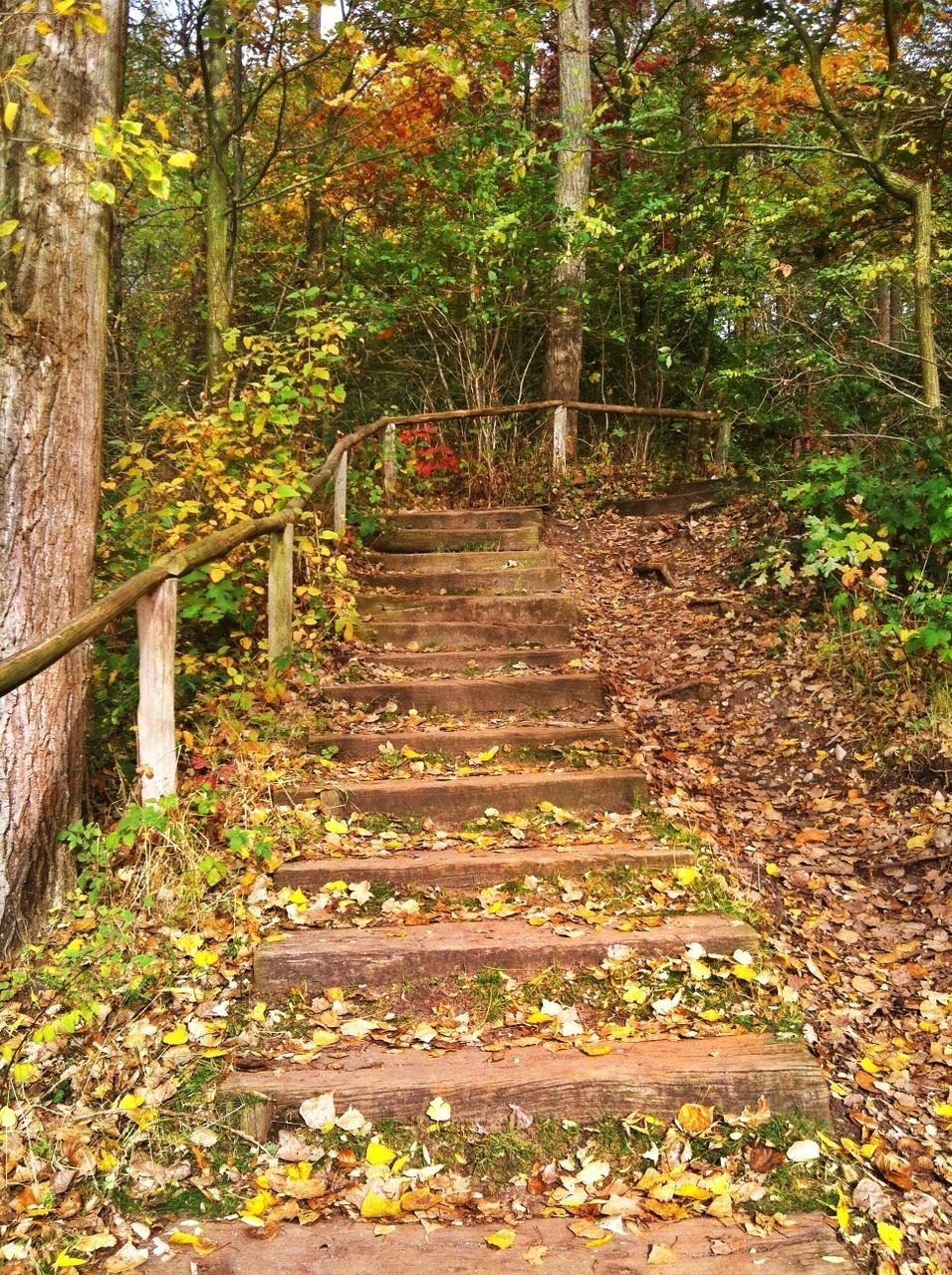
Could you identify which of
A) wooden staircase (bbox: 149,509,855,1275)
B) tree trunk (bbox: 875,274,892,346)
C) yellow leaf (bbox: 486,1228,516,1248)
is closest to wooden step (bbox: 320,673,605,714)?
wooden staircase (bbox: 149,509,855,1275)

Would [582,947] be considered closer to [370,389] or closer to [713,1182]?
[713,1182]

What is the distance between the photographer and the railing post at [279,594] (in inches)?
198

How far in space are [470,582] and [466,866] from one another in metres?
3.23

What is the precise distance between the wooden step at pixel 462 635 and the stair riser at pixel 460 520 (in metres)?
1.82

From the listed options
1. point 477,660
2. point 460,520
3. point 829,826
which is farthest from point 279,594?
point 829,826

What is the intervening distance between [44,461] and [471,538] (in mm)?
3994

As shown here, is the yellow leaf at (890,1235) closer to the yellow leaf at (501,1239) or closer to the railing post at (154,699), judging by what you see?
the yellow leaf at (501,1239)

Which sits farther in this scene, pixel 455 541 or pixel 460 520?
pixel 460 520

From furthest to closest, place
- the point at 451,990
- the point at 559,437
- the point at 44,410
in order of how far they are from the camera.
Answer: the point at 559,437 → the point at 44,410 → the point at 451,990

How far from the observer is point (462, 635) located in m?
5.89

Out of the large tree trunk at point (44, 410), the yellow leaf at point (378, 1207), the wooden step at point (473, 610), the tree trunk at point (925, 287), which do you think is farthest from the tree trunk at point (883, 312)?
the yellow leaf at point (378, 1207)

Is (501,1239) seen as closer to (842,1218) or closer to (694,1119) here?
(694,1119)

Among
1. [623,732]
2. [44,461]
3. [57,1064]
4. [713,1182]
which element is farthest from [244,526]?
[713,1182]

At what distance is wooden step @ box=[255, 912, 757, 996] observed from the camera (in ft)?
10.2
